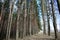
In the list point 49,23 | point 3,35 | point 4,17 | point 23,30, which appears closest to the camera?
point 49,23

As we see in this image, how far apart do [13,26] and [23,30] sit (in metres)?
2.87

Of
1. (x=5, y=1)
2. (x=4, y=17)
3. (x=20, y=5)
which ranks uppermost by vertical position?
(x=5, y=1)

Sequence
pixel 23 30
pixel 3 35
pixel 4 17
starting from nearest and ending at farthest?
pixel 23 30 → pixel 3 35 → pixel 4 17

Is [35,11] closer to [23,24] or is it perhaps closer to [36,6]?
[36,6]

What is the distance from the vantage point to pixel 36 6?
52.2 ft

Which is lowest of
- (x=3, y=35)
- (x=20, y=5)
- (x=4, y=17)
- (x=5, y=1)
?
(x=3, y=35)

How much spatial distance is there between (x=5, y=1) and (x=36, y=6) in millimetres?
4158

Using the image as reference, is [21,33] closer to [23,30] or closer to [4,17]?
[23,30]

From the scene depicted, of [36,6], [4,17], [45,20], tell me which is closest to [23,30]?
[45,20]

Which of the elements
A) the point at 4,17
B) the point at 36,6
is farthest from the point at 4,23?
the point at 36,6

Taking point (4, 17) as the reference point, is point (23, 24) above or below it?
below

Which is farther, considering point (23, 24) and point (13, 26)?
point (13, 26)

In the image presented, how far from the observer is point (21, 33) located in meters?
12.9

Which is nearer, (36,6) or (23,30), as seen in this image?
(23,30)
